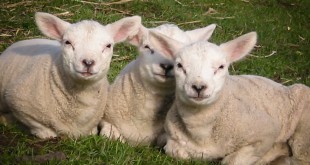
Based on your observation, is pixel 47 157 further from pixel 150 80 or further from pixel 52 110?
pixel 150 80

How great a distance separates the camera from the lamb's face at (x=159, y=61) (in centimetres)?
589

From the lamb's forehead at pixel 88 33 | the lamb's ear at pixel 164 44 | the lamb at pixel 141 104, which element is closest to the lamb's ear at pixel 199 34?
the lamb at pixel 141 104

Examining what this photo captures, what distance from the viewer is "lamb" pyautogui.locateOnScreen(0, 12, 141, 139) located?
5543 millimetres

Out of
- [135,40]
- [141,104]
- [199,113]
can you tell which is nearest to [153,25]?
[135,40]

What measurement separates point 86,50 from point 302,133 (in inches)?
95.7

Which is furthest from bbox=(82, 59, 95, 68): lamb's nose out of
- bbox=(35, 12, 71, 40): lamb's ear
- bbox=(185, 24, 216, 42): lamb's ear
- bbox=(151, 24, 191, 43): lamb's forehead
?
bbox=(185, 24, 216, 42): lamb's ear

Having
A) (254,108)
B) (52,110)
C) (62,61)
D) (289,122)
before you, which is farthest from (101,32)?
(289,122)

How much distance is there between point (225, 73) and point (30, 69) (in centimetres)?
196

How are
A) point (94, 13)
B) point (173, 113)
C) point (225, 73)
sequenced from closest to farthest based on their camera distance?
point (225, 73)
point (173, 113)
point (94, 13)

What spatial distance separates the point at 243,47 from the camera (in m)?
5.80

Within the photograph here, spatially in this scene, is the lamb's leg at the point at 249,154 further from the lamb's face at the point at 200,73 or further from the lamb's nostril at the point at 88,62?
the lamb's nostril at the point at 88,62

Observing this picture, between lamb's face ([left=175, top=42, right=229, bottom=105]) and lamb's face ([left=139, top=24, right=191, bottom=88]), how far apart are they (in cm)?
36

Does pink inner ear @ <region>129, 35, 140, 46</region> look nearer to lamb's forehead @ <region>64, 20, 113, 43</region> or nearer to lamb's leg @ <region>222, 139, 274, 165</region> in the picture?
lamb's forehead @ <region>64, 20, 113, 43</region>

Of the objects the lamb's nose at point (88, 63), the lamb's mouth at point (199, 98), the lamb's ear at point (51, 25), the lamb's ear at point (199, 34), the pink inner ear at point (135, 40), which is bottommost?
the pink inner ear at point (135, 40)
